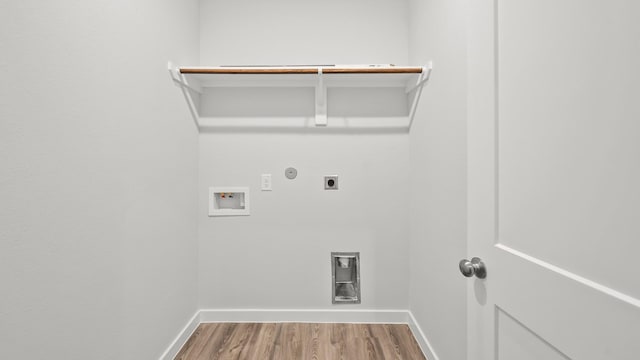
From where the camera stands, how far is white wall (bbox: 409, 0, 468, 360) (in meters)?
1.34

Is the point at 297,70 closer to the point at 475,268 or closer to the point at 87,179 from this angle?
the point at 87,179

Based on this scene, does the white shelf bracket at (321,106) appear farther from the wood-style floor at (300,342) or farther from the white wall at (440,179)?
the wood-style floor at (300,342)

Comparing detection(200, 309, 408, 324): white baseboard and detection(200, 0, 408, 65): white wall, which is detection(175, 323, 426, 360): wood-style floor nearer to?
detection(200, 309, 408, 324): white baseboard

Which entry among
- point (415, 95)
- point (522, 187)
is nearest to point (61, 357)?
point (522, 187)

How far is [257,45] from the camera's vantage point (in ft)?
7.11

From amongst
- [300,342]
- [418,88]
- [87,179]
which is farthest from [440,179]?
[87,179]

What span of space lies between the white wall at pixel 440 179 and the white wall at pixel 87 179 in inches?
58.2

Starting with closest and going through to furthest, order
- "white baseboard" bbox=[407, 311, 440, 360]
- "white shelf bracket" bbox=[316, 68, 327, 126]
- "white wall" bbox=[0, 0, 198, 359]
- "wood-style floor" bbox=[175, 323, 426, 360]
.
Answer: "white wall" bbox=[0, 0, 198, 359]
"white baseboard" bbox=[407, 311, 440, 360]
"wood-style floor" bbox=[175, 323, 426, 360]
"white shelf bracket" bbox=[316, 68, 327, 126]

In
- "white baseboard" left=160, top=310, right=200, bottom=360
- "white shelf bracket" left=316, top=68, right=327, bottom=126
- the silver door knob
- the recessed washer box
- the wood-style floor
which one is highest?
"white shelf bracket" left=316, top=68, right=327, bottom=126

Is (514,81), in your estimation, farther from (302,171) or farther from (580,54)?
(302,171)

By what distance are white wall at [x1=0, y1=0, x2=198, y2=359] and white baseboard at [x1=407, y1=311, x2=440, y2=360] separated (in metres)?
1.50

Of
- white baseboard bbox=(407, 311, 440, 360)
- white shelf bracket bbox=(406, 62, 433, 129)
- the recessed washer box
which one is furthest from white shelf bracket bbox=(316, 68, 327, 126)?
white baseboard bbox=(407, 311, 440, 360)

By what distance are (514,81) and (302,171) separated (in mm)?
1561

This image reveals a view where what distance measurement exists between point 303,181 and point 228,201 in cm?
57
